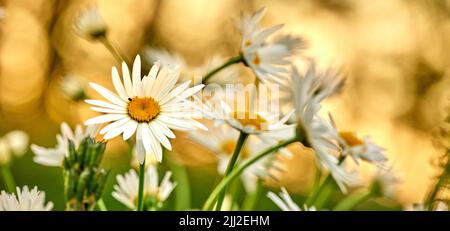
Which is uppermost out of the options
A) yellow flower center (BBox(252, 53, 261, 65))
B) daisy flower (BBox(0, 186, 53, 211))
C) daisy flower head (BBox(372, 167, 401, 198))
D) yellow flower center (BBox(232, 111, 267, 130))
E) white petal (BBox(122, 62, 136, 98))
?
yellow flower center (BBox(252, 53, 261, 65))

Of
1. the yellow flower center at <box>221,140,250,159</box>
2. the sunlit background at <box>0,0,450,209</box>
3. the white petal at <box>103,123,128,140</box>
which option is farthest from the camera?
the sunlit background at <box>0,0,450,209</box>

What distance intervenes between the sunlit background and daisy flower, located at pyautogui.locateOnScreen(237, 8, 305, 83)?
189cm

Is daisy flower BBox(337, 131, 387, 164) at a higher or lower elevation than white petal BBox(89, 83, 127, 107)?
lower

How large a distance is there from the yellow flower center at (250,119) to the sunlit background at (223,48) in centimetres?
193

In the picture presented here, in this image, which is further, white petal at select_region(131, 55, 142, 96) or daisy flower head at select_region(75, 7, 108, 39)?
daisy flower head at select_region(75, 7, 108, 39)

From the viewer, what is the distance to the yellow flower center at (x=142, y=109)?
0.37m

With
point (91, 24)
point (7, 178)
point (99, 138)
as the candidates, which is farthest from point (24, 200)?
point (91, 24)

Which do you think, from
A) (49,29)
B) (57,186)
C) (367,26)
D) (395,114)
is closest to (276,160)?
(57,186)

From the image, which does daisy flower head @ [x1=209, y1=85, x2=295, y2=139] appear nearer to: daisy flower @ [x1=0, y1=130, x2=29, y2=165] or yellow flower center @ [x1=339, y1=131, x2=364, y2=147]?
yellow flower center @ [x1=339, y1=131, x2=364, y2=147]

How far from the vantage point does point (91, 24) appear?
633 mm

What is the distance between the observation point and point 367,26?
2.72 metres

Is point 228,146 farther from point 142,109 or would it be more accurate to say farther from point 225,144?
point 142,109

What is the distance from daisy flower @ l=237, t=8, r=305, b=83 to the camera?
49 cm

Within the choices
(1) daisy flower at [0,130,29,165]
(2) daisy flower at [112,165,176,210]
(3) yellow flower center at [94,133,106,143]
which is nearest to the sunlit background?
(1) daisy flower at [0,130,29,165]
